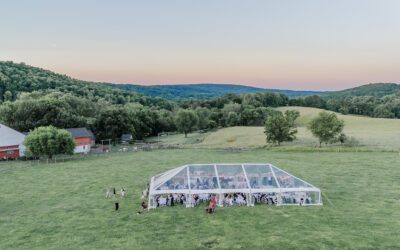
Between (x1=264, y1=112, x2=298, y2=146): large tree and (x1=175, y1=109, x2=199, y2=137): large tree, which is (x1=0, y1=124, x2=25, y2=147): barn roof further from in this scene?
(x1=264, y1=112, x2=298, y2=146): large tree

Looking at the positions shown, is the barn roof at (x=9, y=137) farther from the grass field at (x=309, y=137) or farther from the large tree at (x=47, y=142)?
the grass field at (x=309, y=137)

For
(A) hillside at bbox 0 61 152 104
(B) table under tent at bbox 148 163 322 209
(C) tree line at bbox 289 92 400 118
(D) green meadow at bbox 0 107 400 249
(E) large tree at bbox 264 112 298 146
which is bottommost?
(D) green meadow at bbox 0 107 400 249

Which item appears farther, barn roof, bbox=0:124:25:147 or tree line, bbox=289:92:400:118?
tree line, bbox=289:92:400:118

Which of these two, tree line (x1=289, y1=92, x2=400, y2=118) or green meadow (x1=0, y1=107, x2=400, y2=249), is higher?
tree line (x1=289, y1=92, x2=400, y2=118)

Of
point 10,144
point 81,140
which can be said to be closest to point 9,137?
point 10,144

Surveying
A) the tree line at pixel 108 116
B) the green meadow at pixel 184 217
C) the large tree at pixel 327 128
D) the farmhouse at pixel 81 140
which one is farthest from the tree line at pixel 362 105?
the farmhouse at pixel 81 140

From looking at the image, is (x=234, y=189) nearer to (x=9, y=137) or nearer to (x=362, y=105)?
(x=9, y=137)

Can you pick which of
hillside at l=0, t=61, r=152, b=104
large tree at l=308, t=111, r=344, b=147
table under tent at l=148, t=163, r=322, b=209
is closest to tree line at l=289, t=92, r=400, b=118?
large tree at l=308, t=111, r=344, b=147
